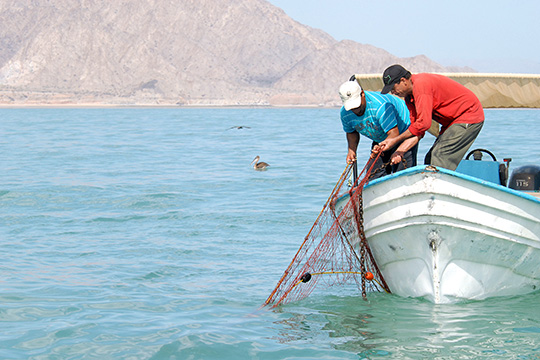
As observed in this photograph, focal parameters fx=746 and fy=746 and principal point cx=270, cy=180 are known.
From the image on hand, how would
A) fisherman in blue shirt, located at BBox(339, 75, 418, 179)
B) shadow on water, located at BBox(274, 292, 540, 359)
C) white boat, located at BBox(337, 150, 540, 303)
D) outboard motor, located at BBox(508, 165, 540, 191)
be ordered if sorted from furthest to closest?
1. outboard motor, located at BBox(508, 165, 540, 191)
2. fisherman in blue shirt, located at BBox(339, 75, 418, 179)
3. white boat, located at BBox(337, 150, 540, 303)
4. shadow on water, located at BBox(274, 292, 540, 359)

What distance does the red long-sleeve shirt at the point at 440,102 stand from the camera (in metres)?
7.48

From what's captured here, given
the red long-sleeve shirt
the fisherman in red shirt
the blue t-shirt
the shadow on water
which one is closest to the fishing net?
the shadow on water

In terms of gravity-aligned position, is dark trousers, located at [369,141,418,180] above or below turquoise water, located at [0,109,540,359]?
above

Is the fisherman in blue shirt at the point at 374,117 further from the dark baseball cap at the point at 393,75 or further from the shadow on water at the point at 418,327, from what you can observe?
the shadow on water at the point at 418,327

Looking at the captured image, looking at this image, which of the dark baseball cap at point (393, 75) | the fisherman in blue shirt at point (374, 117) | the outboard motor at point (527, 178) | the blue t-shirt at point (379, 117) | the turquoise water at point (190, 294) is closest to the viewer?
the turquoise water at point (190, 294)

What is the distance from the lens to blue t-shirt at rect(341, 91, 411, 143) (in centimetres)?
777

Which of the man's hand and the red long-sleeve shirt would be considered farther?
the man's hand

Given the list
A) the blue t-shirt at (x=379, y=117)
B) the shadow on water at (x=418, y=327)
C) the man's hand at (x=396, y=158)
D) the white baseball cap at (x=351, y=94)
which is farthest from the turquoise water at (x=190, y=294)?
the white baseball cap at (x=351, y=94)

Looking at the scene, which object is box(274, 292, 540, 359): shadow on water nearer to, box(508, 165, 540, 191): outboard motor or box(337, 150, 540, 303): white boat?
box(337, 150, 540, 303): white boat

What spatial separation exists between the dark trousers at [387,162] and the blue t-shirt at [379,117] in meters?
0.22

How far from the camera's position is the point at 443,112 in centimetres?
796

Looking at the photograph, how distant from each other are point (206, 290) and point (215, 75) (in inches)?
7501

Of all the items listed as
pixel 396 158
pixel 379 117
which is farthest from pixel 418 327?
pixel 379 117

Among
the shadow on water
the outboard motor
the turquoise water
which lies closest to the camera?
the shadow on water
